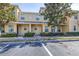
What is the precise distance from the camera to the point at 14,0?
12.8 ft

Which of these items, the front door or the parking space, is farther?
the front door

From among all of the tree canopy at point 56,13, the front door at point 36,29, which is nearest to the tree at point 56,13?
the tree canopy at point 56,13

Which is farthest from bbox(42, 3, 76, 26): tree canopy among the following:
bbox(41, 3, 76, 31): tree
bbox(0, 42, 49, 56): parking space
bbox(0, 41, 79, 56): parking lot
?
bbox(0, 42, 49, 56): parking space

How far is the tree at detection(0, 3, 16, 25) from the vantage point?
3941 millimetres

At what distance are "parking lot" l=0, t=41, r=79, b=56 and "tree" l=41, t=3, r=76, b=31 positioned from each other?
0.43 meters

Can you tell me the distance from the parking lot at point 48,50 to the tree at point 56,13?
1.39 ft

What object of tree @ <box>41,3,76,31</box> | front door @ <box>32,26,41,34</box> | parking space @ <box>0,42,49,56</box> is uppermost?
tree @ <box>41,3,76,31</box>

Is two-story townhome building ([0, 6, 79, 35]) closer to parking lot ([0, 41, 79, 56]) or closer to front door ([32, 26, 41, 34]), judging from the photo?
front door ([32, 26, 41, 34])

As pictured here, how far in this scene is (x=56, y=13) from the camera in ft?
13.1

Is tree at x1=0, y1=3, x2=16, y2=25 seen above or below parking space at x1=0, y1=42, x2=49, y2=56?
above

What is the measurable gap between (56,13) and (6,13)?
95cm

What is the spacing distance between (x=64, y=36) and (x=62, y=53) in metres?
0.35

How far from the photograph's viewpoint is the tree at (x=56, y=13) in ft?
13.0

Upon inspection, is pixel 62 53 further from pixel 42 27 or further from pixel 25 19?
pixel 25 19
